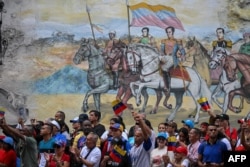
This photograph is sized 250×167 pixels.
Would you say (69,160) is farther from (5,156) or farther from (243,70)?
(243,70)

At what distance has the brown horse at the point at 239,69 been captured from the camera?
1964 centimetres

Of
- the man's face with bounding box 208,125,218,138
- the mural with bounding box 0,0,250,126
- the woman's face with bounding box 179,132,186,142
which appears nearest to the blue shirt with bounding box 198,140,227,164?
the man's face with bounding box 208,125,218,138

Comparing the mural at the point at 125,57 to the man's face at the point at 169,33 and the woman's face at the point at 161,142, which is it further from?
the woman's face at the point at 161,142

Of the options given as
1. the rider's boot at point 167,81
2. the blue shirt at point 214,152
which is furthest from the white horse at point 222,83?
the blue shirt at point 214,152

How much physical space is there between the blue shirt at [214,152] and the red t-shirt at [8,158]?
125 inches

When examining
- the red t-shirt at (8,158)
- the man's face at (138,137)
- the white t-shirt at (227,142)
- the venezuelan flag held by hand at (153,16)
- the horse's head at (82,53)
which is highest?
the venezuelan flag held by hand at (153,16)

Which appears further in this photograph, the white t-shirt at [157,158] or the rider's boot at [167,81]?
the rider's boot at [167,81]

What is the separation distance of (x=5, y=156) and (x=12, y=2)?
936 cm

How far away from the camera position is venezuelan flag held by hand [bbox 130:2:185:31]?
19938 millimetres

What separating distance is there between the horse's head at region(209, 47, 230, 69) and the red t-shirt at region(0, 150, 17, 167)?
915 cm

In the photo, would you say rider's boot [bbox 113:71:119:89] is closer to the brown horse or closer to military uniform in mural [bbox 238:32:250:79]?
the brown horse

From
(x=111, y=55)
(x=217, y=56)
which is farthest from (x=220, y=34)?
(x=111, y=55)

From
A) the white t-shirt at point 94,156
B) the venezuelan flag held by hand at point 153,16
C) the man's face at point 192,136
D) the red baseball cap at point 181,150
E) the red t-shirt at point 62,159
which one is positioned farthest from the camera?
the venezuelan flag held by hand at point 153,16

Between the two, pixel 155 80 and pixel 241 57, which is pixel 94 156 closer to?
pixel 155 80
